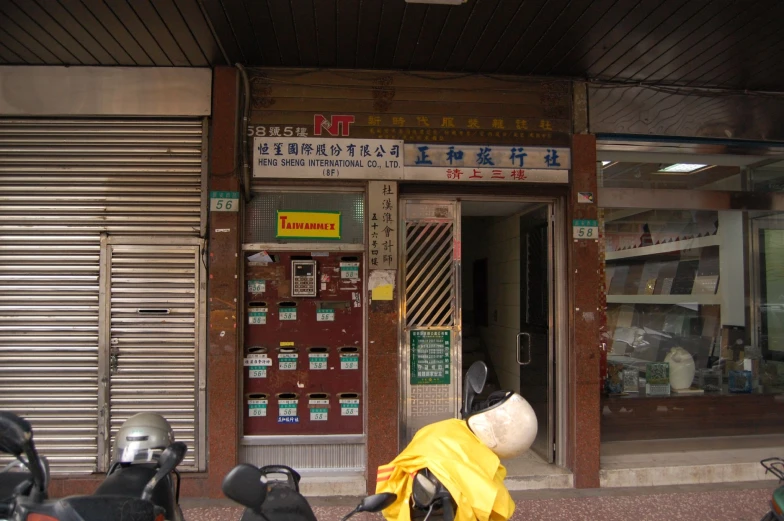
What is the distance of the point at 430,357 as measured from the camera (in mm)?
5574

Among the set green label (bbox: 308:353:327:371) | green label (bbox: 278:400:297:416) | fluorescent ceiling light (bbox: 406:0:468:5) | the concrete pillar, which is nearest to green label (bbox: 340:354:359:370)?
green label (bbox: 308:353:327:371)

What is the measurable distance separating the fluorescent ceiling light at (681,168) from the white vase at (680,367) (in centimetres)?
202

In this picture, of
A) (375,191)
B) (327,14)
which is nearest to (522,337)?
(375,191)

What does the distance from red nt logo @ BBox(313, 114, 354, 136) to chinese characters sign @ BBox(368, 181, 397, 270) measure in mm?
574

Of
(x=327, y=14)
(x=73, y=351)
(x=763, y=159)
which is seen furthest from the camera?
(x=763, y=159)

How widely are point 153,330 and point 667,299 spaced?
18.3 ft

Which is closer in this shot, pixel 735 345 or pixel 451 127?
pixel 451 127

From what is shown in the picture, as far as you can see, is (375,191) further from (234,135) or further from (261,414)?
(261,414)

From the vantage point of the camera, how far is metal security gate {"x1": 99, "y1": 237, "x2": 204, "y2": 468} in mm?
5203

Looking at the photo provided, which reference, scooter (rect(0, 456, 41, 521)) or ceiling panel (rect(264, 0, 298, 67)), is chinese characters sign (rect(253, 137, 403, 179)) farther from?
scooter (rect(0, 456, 41, 521))

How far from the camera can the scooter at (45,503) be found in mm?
2088

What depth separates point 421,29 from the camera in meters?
4.67

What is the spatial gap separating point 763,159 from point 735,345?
7.12ft

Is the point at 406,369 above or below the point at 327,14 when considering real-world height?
below
